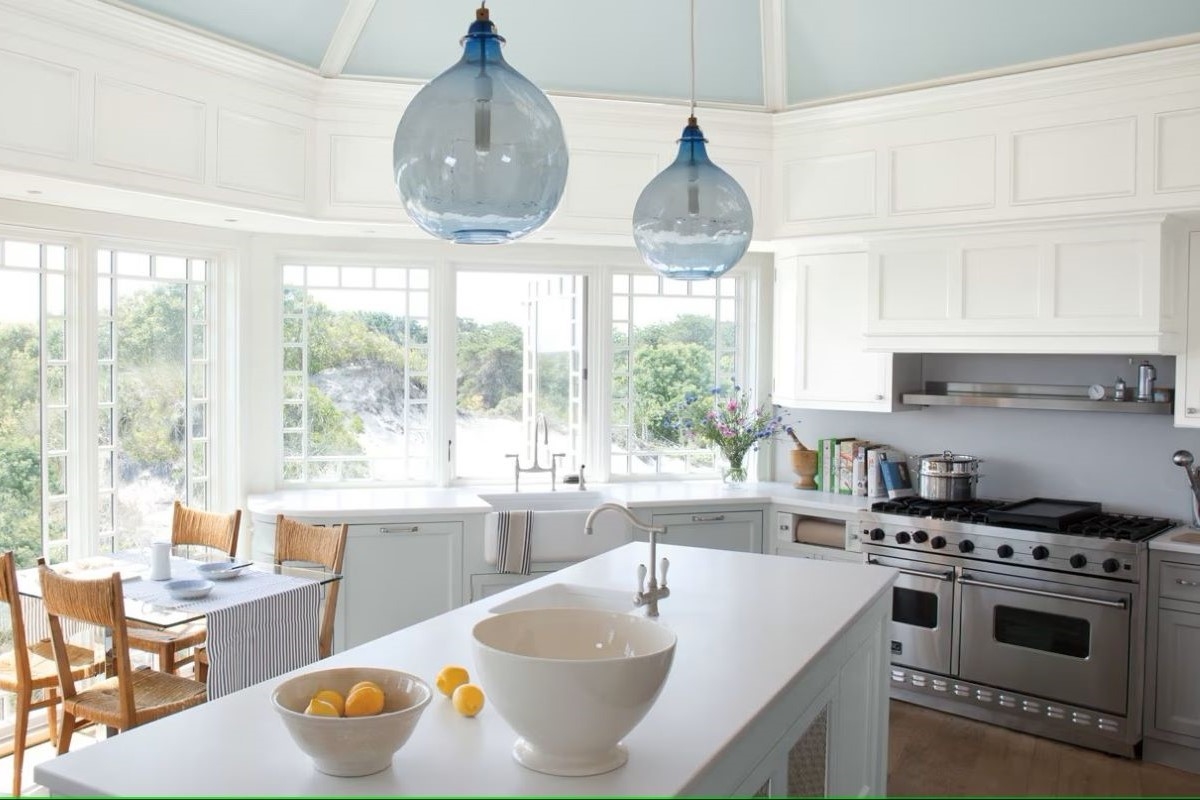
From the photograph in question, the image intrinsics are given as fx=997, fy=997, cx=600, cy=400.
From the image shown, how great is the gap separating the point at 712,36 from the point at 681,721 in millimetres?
3629

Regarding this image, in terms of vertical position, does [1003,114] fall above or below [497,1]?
below

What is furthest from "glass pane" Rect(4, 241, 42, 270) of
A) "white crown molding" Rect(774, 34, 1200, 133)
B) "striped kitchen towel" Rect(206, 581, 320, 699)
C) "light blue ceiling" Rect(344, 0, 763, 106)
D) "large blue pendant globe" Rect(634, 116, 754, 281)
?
"white crown molding" Rect(774, 34, 1200, 133)

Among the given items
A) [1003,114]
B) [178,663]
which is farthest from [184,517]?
[1003,114]

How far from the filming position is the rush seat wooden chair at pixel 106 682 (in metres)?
2.98

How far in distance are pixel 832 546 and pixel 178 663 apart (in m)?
2.91

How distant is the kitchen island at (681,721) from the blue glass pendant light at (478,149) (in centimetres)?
90

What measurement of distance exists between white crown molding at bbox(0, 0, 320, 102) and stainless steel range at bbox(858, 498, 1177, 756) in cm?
320

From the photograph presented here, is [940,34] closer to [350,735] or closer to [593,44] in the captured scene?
[593,44]

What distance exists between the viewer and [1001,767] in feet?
12.6

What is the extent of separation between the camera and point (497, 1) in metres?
4.33

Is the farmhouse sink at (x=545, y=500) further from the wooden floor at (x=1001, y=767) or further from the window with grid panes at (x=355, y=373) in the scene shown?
the wooden floor at (x=1001, y=767)

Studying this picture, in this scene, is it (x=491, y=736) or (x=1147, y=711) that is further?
(x=1147, y=711)

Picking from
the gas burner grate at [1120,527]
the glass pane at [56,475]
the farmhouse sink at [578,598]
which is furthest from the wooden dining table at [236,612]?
the gas burner grate at [1120,527]

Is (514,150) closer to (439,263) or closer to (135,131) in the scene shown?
(135,131)
